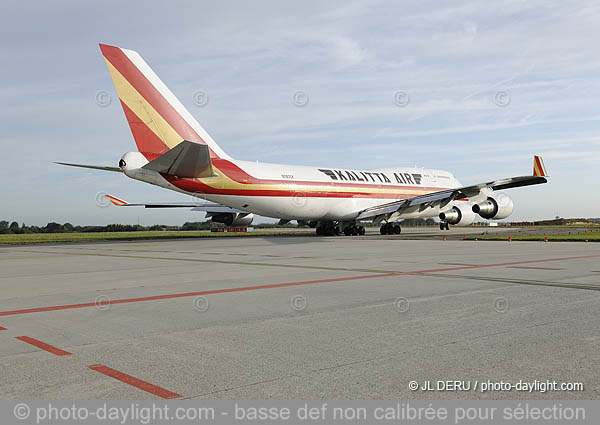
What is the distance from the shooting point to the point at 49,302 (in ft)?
29.6

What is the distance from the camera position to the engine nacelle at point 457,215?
40.0 m

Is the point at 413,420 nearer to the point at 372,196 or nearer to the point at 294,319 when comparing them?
the point at 294,319

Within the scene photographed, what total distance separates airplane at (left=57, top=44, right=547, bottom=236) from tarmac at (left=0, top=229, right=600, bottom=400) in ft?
49.4

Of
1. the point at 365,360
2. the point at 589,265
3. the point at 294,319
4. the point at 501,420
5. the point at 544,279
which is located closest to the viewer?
the point at 501,420

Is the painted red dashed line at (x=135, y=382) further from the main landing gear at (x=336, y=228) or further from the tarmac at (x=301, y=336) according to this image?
the main landing gear at (x=336, y=228)

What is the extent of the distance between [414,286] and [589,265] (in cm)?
684

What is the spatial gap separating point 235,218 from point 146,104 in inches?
588

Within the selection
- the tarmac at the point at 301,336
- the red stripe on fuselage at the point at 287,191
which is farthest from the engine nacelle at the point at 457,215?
the tarmac at the point at 301,336

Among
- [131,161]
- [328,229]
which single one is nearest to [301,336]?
[131,161]

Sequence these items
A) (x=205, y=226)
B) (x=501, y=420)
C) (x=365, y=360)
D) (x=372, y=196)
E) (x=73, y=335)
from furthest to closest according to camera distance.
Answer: (x=205, y=226), (x=372, y=196), (x=73, y=335), (x=365, y=360), (x=501, y=420)

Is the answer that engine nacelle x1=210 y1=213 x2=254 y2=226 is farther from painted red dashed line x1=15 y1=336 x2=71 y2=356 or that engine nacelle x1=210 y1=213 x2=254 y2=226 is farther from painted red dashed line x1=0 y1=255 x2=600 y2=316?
painted red dashed line x1=15 y1=336 x2=71 y2=356

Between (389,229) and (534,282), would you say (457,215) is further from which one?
(534,282)

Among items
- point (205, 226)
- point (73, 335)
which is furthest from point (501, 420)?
point (205, 226)

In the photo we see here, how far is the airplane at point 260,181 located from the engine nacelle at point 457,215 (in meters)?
0.08
